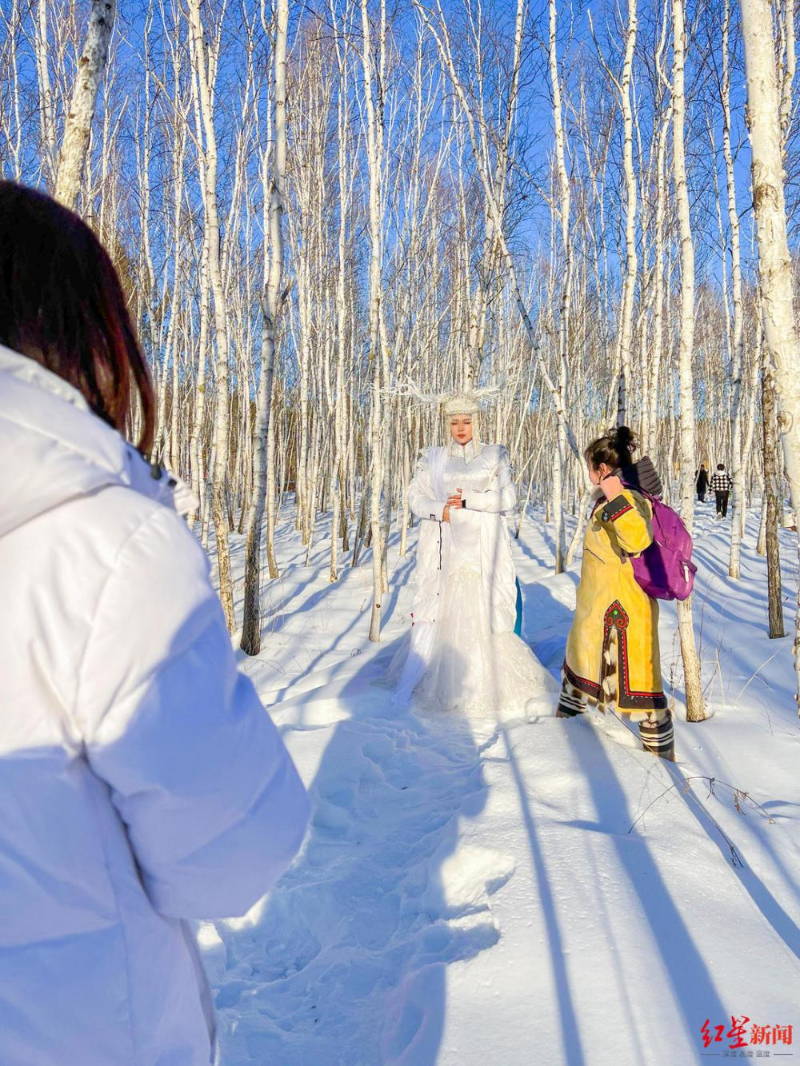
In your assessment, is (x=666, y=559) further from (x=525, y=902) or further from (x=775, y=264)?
(x=525, y=902)

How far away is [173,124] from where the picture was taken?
8.88m

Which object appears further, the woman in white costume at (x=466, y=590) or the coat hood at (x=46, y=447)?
the woman in white costume at (x=466, y=590)

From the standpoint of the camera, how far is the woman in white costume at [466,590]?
4.06 meters

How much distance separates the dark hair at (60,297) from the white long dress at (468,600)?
3552 millimetres

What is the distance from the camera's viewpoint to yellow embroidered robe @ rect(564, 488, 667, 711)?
3.03m

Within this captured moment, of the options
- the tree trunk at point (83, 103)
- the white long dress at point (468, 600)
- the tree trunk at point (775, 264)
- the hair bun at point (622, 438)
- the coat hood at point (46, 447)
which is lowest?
the white long dress at point (468, 600)

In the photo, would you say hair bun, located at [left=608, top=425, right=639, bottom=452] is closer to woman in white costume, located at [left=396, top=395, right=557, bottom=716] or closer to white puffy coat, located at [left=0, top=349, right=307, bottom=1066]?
woman in white costume, located at [left=396, top=395, right=557, bottom=716]

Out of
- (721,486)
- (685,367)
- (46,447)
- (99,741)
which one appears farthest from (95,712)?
(721,486)

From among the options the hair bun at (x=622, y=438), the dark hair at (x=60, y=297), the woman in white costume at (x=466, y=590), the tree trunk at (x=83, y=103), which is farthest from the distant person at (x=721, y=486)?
the dark hair at (x=60, y=297)

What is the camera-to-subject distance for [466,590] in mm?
4289

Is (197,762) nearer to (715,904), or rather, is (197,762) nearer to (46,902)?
(46,902)

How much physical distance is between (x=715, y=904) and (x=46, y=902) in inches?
73.6

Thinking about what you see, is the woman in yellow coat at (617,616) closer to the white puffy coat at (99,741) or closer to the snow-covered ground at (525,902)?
the snow-covered ground at (525,902)

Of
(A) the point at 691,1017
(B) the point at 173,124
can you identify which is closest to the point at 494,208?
(A) the point at 691,1017
